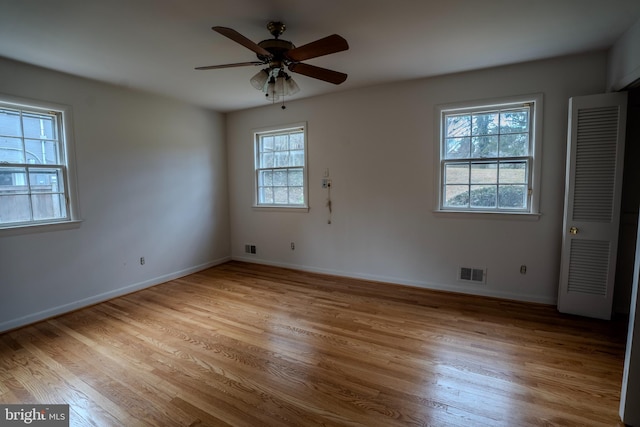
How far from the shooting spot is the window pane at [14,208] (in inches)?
113

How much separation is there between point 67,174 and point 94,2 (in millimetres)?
2047

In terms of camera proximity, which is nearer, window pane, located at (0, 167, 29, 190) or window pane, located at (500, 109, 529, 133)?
window pane, located at (0, 167, 29, 190)

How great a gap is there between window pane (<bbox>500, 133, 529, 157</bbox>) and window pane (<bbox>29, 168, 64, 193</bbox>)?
16.2 ft

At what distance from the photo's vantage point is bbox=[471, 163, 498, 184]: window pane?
3.44 m

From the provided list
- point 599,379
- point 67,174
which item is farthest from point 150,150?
point 599,379

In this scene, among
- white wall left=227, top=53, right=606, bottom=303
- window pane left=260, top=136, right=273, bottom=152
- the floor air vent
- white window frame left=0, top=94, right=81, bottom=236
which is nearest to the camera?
white window frame left=0, top=94, right=81, bottom=236

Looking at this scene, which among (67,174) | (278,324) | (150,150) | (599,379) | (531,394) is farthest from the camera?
(150,150)

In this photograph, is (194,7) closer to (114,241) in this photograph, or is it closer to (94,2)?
(94,2)

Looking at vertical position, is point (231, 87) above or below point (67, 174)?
above

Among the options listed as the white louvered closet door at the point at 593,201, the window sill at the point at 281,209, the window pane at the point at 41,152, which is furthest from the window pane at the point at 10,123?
the white louvered closet door at the point at 593,201

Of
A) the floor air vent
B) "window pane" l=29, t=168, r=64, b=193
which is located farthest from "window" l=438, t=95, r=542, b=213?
"window pane" l=29, t=168, r=64, b=193

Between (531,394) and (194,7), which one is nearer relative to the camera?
(531,394)

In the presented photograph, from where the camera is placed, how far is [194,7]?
2.11m

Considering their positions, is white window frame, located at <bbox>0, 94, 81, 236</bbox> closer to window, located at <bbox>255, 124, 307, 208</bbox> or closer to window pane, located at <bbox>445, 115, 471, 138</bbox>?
window, located at <bbox>255, 124, 307, 208</bbox>
